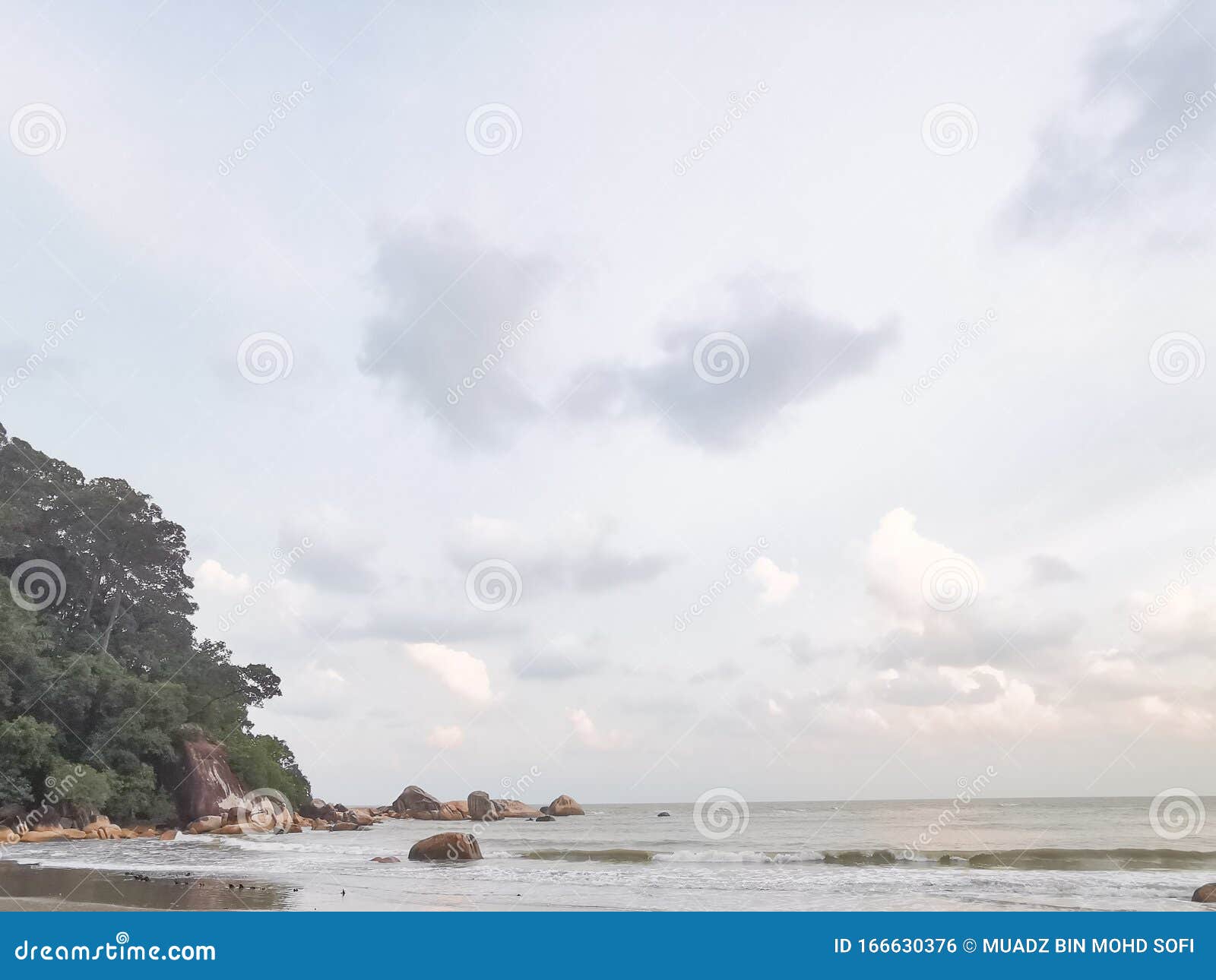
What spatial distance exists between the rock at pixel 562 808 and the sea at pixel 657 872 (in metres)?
30.8

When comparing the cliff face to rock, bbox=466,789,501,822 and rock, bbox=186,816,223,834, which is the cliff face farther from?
rock, bbox=466,789,501,822

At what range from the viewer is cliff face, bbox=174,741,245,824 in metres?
39.3

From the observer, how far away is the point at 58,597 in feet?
144

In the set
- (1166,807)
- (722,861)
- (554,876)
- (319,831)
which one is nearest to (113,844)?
(319,831)

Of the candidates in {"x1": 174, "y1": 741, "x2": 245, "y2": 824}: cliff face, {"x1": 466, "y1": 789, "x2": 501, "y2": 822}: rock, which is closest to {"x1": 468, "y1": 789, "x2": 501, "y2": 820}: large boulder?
{"x1": 466, "y1": 789, "x2": 501, "y2": 822}: rock

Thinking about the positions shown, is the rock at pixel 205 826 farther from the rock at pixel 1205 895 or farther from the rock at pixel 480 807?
the rock at pixel 1205 895

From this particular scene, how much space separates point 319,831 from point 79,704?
41.4ft

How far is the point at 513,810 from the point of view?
64750mm

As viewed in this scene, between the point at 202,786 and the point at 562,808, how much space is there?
1386 inches

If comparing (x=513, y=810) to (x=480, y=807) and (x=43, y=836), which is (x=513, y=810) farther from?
(x=43, y=836)

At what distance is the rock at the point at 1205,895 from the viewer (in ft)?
53.9

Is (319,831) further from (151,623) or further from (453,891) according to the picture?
(453,891)

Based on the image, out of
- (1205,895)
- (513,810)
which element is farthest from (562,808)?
(1205,895)

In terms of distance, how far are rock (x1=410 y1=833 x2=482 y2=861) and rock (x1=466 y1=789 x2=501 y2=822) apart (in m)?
37.7
